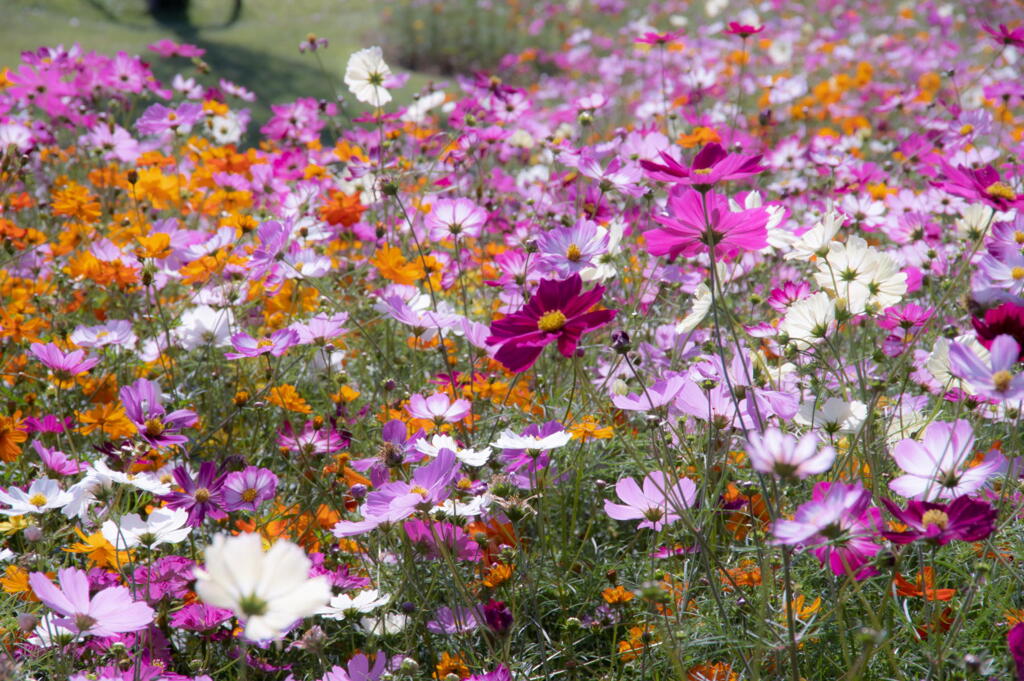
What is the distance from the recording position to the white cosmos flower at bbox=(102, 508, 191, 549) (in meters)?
0.98

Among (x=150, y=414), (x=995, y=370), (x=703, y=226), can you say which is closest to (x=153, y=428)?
(x=150, y=414)

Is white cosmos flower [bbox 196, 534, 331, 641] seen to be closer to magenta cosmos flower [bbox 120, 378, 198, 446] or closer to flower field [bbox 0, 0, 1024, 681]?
flower field [bbox 0, 0, 1024, 681]

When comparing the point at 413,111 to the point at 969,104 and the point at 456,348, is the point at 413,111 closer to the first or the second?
the point at 456,348

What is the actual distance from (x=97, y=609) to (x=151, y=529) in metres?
0.17

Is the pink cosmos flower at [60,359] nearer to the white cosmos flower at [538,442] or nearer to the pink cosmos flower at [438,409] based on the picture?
the pink cosmos flower at [438,409]

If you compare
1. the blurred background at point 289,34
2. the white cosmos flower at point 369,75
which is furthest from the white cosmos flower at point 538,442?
the blurred background at point 289,34

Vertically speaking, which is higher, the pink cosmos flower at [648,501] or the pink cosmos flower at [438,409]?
the pink cosmos flower at [438,409]

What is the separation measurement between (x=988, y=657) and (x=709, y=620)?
0.27 meters

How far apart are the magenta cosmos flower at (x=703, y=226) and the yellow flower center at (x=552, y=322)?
11cm

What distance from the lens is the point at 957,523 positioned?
733 mm

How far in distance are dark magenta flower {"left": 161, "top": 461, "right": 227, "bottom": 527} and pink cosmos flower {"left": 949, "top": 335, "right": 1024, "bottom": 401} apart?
868mm

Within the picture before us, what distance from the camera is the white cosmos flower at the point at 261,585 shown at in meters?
0.55

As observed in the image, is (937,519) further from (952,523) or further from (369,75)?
(369,75)

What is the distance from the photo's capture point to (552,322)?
2.97ft
